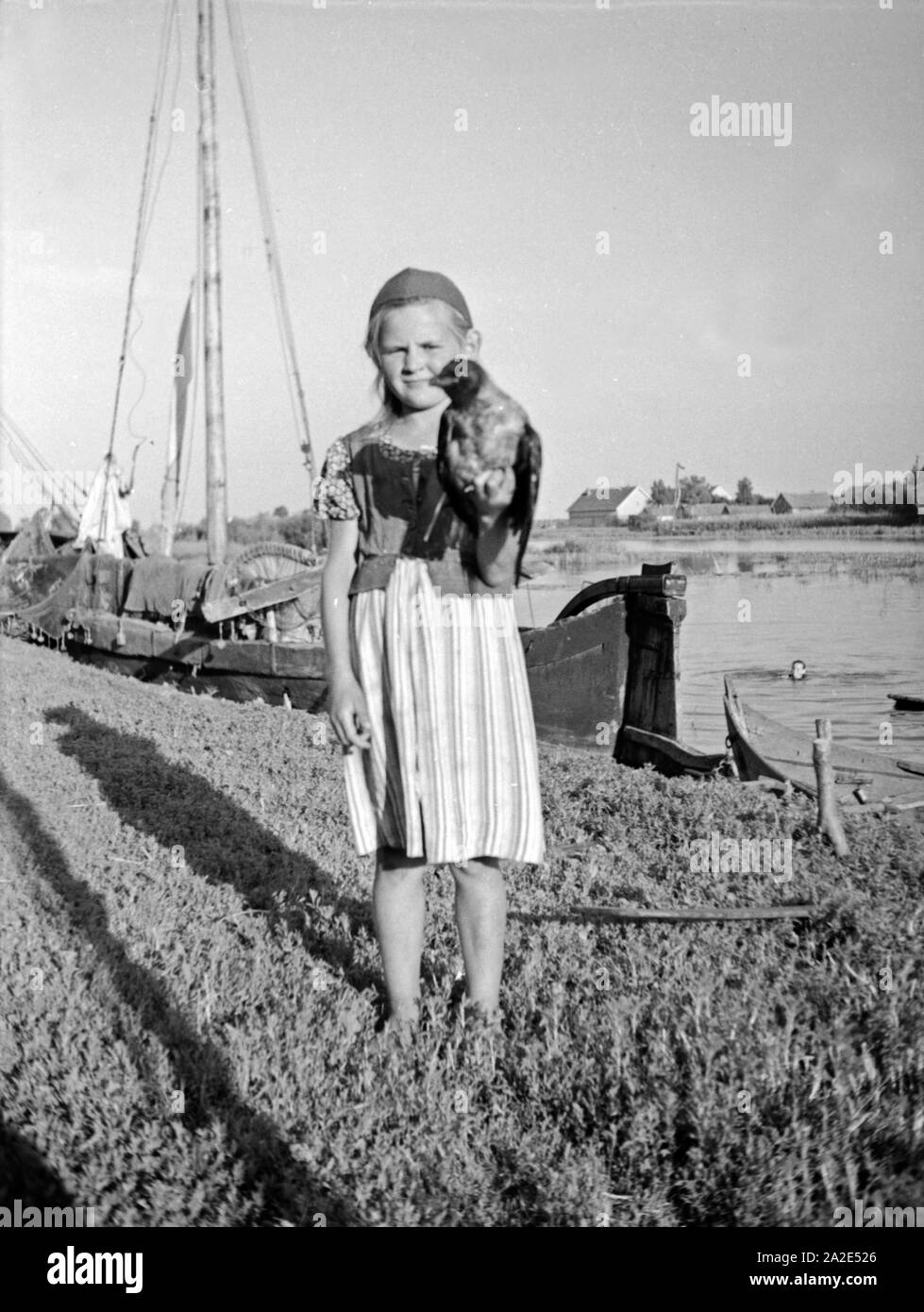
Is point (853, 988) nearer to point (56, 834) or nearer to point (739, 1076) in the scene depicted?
point (739, 1076)

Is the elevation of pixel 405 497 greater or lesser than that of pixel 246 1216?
greater

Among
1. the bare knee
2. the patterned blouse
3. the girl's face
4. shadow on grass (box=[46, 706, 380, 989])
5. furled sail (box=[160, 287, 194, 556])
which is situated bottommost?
shadow on grass (box=[46, 706, 380, 989])

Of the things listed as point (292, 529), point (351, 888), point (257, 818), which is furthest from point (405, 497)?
point (292, 529)

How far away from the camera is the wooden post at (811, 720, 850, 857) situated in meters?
4.61

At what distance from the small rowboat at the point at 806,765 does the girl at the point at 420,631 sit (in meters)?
3.62

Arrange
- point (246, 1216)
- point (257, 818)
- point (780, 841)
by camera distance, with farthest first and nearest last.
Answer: point (257, 818) < point (780, 841) < point (246, 1216)

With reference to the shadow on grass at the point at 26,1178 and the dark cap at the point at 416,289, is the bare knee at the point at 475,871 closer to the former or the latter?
the shadow on grass at the point at 26,1178

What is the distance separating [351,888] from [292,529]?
1712 inches

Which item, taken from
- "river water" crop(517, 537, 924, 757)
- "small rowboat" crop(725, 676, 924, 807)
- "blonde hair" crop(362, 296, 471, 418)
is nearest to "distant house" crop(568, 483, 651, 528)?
"river water" crop(517, 537, 924, 757)

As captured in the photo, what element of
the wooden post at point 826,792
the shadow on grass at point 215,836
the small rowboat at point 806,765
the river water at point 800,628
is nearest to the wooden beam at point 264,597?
the river water at point 800,628

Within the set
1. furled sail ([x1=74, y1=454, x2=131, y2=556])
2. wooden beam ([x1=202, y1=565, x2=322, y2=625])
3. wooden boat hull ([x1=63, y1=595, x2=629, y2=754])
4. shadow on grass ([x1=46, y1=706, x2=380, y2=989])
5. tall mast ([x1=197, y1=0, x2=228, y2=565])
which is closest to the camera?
shadow on grass ([x1=46, y1=706, x2=380, y2=989])

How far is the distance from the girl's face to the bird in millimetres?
279

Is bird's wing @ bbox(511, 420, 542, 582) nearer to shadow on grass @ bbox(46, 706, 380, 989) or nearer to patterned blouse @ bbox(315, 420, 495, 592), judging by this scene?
patterned blouse @ bbox(315, 420, 495, 592)

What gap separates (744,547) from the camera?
1096 inches
